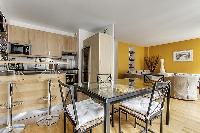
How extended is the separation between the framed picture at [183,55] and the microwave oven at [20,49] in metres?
6.57

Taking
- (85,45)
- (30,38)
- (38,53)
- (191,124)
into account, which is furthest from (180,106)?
(30,38)

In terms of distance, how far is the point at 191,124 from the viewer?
7.72 feet

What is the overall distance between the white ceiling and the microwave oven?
730mm

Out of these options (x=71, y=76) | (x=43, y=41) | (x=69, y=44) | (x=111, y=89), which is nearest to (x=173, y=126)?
(x=111, y=89)

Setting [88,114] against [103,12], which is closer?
[88,114]

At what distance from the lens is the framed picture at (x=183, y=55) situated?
611cm

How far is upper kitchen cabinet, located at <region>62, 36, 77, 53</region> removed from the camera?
15.2 feet

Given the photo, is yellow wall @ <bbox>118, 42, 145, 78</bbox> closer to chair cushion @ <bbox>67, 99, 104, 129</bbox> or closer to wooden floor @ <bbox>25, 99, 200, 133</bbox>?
wooden floor @ <bbox>25, 99, 200, 133</bbox>

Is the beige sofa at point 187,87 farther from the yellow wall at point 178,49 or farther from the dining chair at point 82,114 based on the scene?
the dining chair at point 82,114

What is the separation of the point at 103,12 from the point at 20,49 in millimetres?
2628

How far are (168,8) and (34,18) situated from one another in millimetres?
3365

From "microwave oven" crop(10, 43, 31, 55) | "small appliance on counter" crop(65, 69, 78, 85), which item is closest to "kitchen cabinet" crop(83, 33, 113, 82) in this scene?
"small appliance on counter" crop(65, 69, 78, 85)

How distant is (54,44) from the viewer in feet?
14.4

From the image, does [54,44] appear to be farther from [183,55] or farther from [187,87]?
[183,55]
